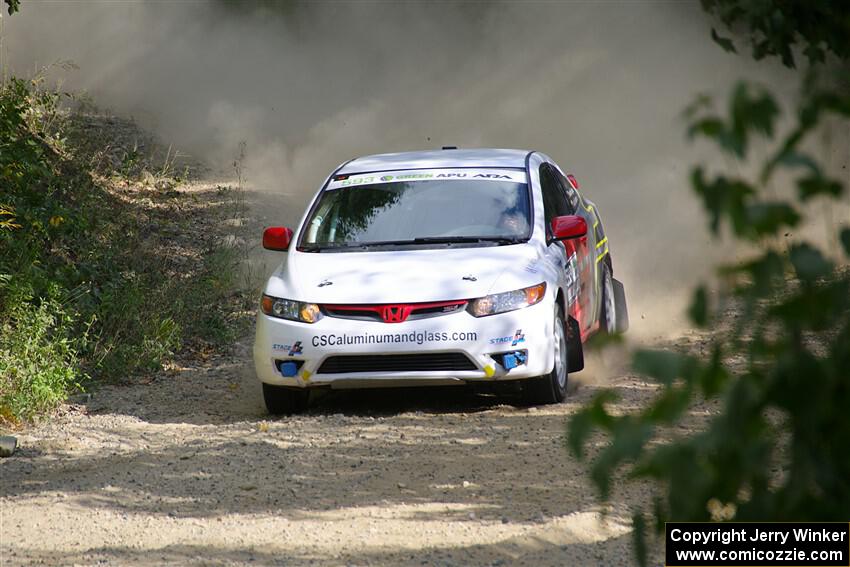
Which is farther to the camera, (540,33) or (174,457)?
(540,33)

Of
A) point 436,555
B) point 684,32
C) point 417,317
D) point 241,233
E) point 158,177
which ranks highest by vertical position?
point 684,32

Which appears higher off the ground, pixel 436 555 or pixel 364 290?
pixel 364 290

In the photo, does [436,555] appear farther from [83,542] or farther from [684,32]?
[684,32]

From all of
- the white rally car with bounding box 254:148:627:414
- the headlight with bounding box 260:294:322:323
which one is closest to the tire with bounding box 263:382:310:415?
the white rally car with bounding box 254:148:627:414

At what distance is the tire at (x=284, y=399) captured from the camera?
27.2 ft

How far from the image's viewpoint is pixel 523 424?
766cm

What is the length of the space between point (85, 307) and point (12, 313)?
5.09 ft

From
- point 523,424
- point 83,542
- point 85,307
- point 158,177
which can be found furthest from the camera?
point 158,177

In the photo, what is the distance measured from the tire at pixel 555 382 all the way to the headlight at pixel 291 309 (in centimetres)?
146

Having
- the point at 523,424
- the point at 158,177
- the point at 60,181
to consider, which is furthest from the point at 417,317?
the point at 158,177

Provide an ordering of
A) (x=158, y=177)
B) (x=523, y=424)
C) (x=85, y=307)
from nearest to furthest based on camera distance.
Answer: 1. (x=523, y=424)
2. (x=85, y=307)
3. (x=158, y=177)

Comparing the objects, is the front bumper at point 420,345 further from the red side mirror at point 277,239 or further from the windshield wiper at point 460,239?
the red side mirror at point 277,239

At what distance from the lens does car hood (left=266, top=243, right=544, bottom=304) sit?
25.8ft

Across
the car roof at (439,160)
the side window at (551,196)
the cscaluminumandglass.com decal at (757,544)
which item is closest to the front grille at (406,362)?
the side window at (551,196)
